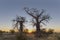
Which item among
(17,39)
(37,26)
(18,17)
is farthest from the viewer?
(18,17)

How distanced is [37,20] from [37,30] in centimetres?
263

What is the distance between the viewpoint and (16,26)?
199ft

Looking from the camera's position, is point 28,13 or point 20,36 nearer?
point 20,36

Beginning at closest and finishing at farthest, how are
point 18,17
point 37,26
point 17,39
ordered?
point 17,39, point 37,26, point 18,17

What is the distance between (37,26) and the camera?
4900 centimetres

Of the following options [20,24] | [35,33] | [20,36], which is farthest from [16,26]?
[20,36]

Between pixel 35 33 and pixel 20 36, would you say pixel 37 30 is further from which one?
pixel 20 36

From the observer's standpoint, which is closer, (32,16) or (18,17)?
(32,16)

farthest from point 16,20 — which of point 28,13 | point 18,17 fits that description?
point 28,13

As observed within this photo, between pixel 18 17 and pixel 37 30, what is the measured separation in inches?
428

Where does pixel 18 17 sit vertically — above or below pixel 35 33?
above

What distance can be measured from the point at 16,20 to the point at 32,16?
1033cm

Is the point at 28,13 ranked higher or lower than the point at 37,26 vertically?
higher

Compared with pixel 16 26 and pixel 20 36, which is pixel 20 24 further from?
pixel 20 36
